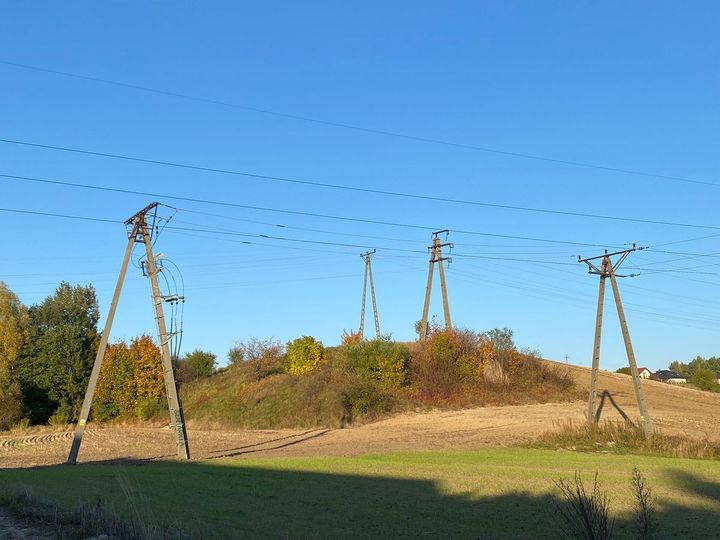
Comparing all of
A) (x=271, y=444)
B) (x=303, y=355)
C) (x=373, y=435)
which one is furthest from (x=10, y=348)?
(x=373, y=435)

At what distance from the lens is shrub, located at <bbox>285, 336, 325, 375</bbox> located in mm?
63281

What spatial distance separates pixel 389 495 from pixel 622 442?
771 inches

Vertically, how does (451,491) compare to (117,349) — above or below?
below

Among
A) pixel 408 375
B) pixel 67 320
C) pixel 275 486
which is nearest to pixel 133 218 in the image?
pixel 275 486

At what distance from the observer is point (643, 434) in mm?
32250

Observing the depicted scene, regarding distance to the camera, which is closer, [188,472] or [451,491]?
[451,491]

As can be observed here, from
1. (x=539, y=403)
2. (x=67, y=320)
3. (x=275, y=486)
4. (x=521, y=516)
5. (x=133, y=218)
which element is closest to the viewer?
(x=521, y=516)

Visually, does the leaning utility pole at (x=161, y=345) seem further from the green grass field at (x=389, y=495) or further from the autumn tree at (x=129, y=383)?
the autumn tree at (x=129, y=383)

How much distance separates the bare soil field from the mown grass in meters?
2.01

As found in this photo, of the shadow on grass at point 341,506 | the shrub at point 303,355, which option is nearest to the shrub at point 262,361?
Result: the shrub at point 303,355

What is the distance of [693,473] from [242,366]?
5435cm

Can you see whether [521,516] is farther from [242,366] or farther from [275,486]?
[242,366]

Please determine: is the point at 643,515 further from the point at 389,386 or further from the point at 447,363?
the point at 447,363

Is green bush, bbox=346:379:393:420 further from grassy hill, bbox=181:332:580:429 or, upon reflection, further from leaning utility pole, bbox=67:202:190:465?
leaning utility pole, bbox=67:202:190:465
